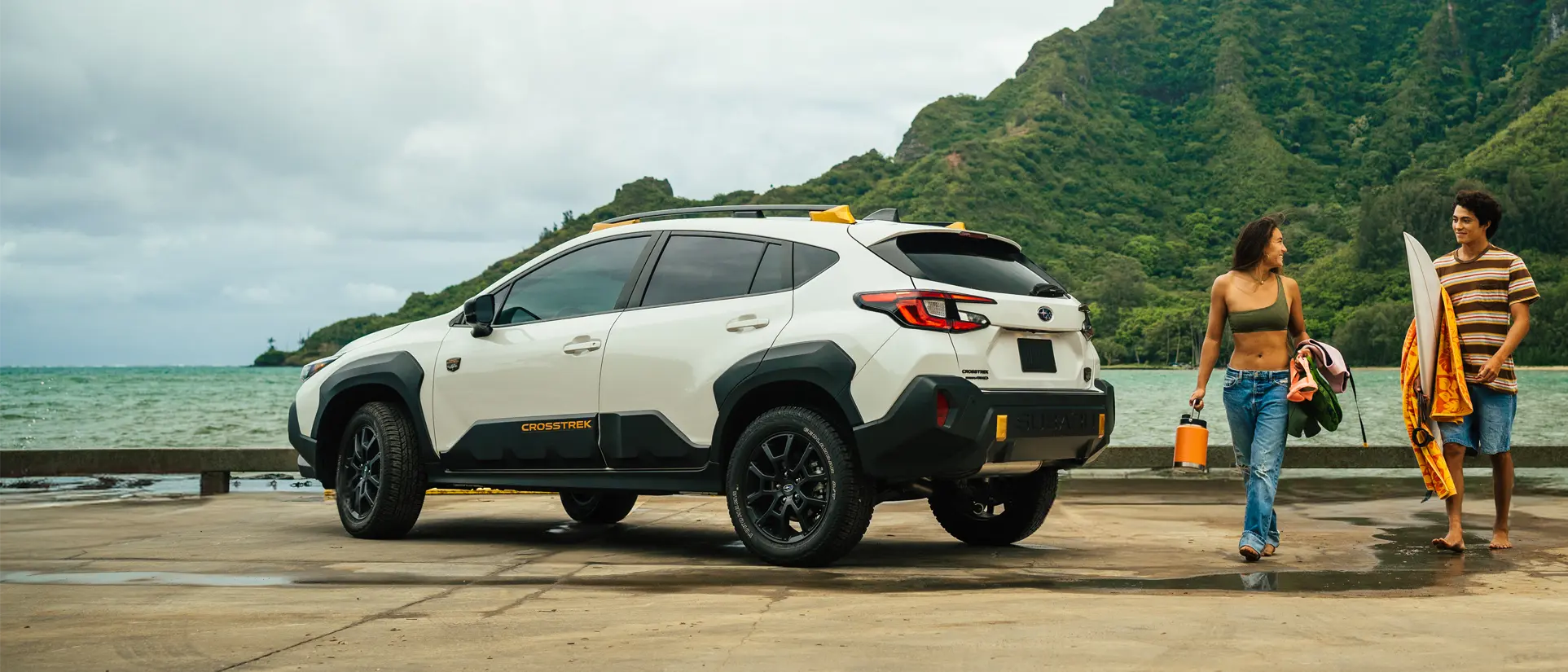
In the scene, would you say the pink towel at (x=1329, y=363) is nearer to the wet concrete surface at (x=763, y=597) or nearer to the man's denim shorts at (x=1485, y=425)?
the man's denim shorts at (x=1485, y=425)

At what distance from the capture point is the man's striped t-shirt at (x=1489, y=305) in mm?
7309

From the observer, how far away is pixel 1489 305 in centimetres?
735

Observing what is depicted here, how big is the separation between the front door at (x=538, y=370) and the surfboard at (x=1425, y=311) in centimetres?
418

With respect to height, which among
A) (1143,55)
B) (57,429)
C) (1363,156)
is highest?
(1143,55)

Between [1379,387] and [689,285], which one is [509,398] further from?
[1379,387]

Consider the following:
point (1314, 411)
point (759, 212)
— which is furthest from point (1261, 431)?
point (759, 212)

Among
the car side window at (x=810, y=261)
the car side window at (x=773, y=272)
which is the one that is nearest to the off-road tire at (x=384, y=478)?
the car side window at (x=773, y=272)

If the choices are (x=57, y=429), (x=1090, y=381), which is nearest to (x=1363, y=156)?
(x=57, y=429)

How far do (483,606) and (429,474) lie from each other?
9.54ft

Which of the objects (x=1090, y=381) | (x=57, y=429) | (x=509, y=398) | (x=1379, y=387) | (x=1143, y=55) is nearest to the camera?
(x=1090, y=381)

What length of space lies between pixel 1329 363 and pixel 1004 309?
2.01 m

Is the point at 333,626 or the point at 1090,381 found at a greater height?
the point at 1090,381

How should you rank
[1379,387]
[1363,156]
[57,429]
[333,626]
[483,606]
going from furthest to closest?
[1363,156], [1379,387], [57,429], [483,606], [333,626]

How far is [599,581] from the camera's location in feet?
20.5
